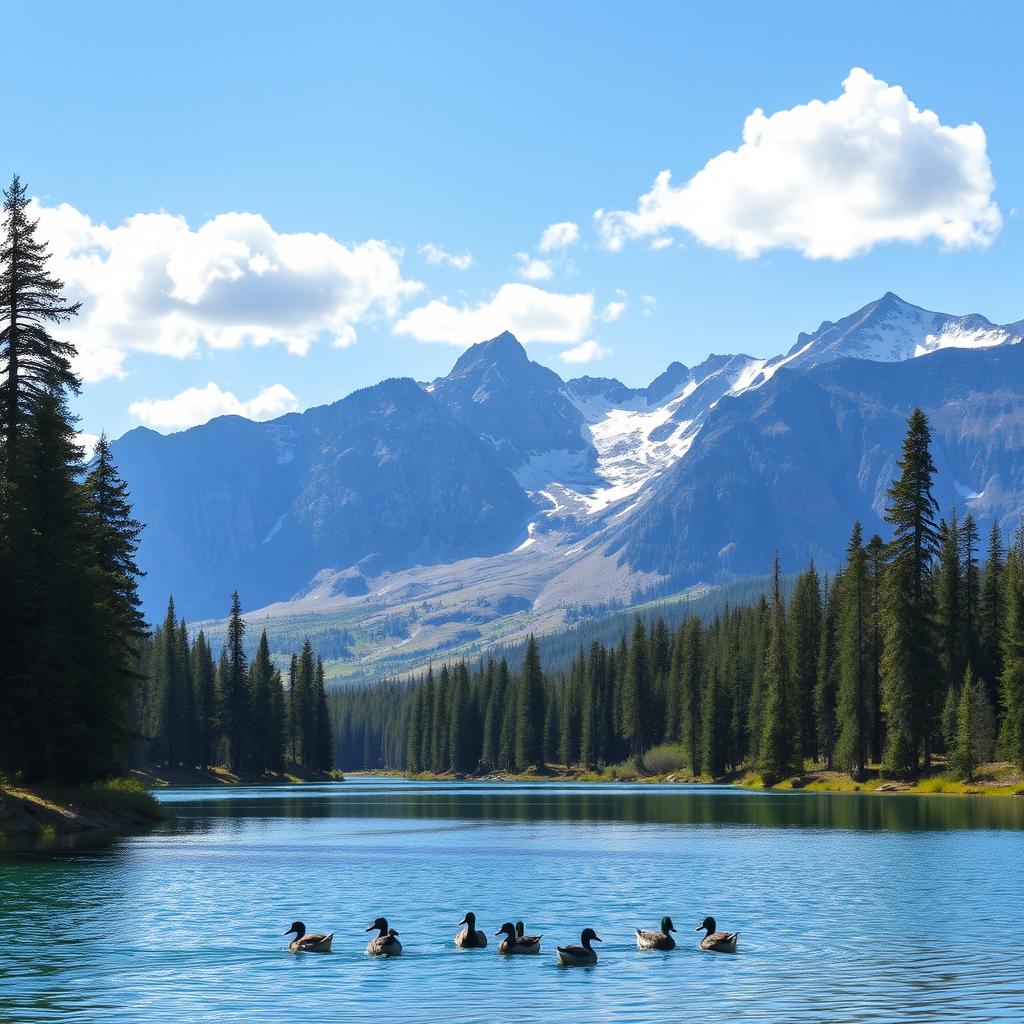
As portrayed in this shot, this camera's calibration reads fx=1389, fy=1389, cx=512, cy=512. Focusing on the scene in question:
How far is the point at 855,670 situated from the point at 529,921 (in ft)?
264

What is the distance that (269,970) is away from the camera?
93.7 ft

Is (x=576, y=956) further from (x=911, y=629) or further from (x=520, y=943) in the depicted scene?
(x=911, y=629)

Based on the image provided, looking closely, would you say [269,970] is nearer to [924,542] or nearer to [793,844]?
[793,844]

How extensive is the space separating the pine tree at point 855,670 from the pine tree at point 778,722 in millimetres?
6972

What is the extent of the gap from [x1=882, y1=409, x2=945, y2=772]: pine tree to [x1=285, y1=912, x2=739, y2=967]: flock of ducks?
244 feet

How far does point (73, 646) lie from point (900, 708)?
6244 cm

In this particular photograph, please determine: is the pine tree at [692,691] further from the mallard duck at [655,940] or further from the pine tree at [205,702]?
the mallard duck at [655,940]

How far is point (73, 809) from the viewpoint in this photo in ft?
207

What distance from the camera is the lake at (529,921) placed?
24.8 metres

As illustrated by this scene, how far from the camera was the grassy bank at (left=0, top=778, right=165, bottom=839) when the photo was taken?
57.1 meters

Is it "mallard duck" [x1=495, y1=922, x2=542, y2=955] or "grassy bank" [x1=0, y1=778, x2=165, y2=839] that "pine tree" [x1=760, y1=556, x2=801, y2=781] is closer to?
"grassy bank" [x1=0, y1=778, x2=165, y2=839]

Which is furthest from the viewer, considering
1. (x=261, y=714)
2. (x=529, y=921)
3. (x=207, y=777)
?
(x=261, y=714)

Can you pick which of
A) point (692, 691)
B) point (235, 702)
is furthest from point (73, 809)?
point (692, 691)

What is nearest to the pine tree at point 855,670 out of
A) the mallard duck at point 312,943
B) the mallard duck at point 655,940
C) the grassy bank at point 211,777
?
the grassy bank at point 211,777
